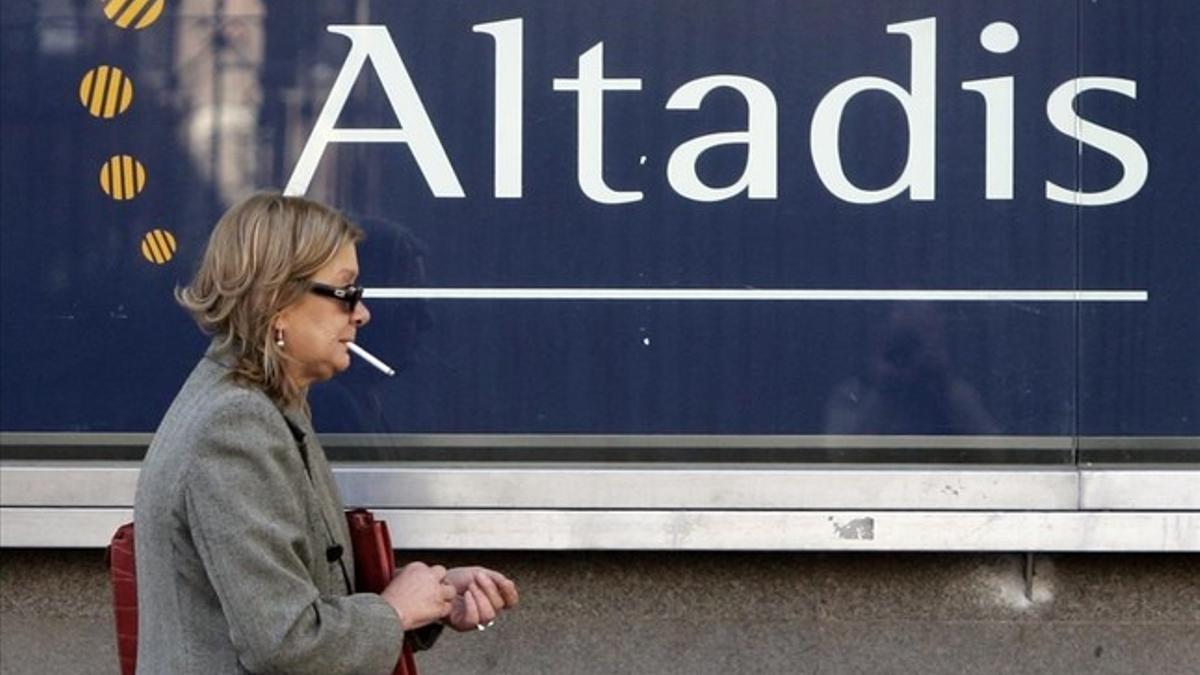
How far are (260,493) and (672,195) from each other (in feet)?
6.88

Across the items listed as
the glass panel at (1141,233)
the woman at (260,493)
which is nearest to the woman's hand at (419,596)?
the woman at (260,493)

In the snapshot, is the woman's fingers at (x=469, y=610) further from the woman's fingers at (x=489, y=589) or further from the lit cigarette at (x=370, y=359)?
the lit cigarette at (x=370, y=359)

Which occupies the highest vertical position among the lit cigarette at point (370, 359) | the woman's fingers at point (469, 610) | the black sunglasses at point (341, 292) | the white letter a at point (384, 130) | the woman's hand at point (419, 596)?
the white letter a at point (384, 130)

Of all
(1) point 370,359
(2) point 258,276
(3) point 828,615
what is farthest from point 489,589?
(3) point 828,615

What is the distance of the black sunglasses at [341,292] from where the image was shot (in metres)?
2.68

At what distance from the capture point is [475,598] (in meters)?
2.81

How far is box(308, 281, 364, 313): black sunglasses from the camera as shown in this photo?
8.79 feet

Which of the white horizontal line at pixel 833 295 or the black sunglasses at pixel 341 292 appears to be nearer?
the black sunglasses at pixel 341 292

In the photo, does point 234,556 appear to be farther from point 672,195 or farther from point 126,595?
point 672,195

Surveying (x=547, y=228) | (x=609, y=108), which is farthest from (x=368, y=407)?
(x=609, y=108)

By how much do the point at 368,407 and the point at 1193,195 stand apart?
1.87 m

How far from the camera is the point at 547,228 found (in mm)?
4539

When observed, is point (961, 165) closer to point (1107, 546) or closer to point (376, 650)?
point (1107, 546)

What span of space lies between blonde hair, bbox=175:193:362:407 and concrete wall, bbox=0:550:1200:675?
2.06m
